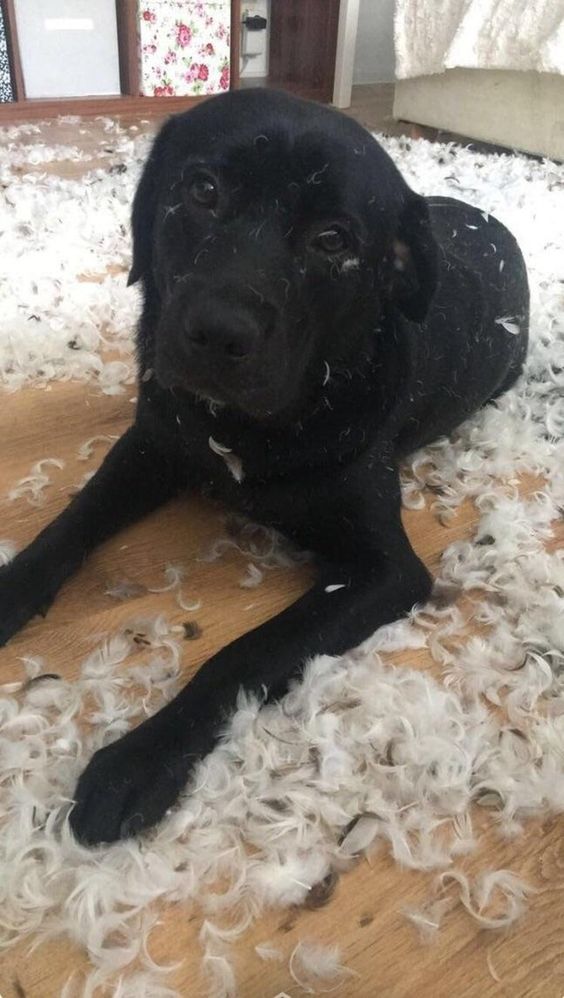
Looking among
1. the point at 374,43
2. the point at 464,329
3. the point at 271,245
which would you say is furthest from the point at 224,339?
the point at 374,43

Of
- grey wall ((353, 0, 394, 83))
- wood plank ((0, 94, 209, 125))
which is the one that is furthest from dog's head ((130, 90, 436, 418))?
grey wall ((353, 0, 394, 83))

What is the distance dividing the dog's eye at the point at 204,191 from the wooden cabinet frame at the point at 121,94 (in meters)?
3.35

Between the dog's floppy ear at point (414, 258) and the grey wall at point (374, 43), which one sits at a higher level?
the dog's floppy ear at point (414, 258)

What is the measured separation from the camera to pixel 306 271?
1.06m

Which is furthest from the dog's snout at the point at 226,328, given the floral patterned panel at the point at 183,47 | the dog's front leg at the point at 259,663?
the floral patterned panel at the point at 183,47

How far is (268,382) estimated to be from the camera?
103 centimetres

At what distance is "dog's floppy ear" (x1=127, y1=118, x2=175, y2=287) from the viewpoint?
3.99 feet

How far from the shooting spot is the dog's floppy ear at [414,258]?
3.89 ft

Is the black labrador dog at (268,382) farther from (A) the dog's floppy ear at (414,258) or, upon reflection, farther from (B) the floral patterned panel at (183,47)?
(B) the floral patterned panel at (183,47)

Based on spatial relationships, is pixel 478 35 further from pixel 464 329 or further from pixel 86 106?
pixel 464 329

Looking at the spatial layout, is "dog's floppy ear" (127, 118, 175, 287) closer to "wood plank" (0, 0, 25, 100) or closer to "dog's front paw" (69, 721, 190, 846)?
"dog's front paw" (69, 721, 190, 846)

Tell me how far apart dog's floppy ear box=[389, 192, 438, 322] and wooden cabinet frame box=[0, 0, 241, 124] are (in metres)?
3.30

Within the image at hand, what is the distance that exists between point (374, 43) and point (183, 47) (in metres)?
2.04

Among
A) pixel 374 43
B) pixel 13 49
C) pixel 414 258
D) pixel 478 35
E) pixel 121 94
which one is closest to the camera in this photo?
pixel 414 258
